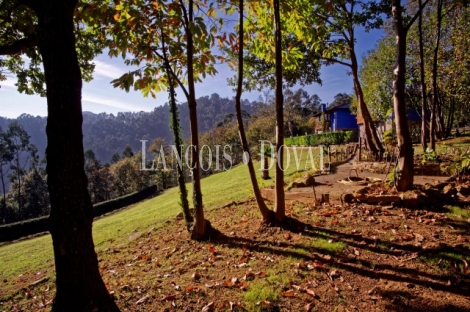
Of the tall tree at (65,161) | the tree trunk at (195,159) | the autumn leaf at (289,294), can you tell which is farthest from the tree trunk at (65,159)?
the tree trunk at (195,159)

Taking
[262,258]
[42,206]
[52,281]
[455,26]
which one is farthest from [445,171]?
[42,206]

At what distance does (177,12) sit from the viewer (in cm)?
337

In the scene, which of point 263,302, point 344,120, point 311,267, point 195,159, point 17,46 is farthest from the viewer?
point 344,120

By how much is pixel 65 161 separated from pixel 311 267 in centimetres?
335

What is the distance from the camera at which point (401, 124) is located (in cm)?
572

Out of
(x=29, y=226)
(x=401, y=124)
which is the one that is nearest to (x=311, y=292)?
(x=401, y=124)

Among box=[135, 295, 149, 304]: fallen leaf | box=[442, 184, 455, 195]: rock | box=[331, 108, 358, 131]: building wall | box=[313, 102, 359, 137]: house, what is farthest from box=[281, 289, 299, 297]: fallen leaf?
box=[331, 108, 358, 131]: building wall

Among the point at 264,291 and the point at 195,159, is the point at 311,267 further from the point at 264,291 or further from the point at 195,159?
the point at 195,159

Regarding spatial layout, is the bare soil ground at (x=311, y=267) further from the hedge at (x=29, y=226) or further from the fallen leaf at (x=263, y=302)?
the hedge at (x=29, y=226)

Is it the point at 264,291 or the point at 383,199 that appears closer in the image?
the point at 264,291

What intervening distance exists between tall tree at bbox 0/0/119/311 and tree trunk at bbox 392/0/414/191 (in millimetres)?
5803

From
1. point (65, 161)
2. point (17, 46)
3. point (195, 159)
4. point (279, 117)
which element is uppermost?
point (17, 46)

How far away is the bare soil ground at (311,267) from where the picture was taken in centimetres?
304

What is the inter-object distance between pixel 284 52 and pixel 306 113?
231ft
